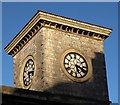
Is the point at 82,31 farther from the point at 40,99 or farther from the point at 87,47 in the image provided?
the point at 40,99

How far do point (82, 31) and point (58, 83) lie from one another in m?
5.54

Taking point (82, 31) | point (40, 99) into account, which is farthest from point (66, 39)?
point (40, 99)

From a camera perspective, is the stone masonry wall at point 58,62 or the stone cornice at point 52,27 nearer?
the stone masonry wall at point 58,62

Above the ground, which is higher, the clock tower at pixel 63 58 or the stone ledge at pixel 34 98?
the clock tower at pixel 63 58

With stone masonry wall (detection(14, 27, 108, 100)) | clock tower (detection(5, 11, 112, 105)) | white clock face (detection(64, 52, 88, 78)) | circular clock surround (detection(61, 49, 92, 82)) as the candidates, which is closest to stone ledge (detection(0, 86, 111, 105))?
clock tower (detection(5, 11, 112, 105))

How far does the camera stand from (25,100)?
104ft

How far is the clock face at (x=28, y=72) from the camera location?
37969 mm

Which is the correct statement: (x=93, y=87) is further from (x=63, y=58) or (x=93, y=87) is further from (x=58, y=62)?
(x=58, y=62)

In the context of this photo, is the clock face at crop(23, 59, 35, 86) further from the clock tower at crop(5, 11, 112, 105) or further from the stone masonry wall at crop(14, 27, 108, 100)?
the stone masonry wall at crop(14, 27, 108, 100)

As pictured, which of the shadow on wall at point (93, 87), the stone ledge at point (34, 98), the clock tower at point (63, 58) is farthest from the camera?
the clock tower at point (63, 58)

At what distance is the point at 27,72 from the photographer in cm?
3875

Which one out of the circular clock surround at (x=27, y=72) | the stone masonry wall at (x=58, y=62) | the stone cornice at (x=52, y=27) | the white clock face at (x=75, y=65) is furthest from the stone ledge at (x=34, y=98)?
the stone cornice at (x=52, y=27)

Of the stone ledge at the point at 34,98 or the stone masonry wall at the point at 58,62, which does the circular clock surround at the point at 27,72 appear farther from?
the stone ledge at the point at 34,98

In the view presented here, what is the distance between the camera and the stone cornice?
37.0 metres
